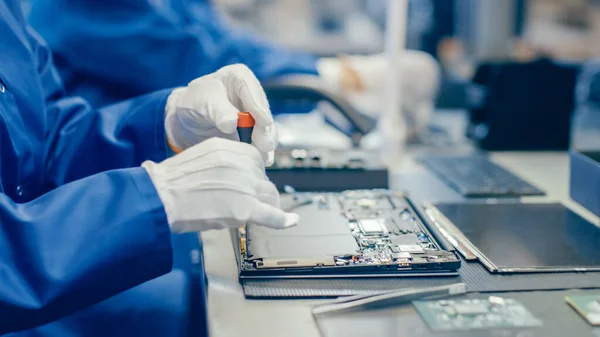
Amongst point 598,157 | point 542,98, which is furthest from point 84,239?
point 542,98

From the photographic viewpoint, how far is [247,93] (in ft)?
3.29

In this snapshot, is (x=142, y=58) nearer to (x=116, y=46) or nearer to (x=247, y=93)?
(x=116, y=46)

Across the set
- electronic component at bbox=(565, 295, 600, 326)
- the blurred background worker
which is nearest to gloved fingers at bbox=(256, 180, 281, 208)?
electronic component at bbox=(565, 295, 600, 326)

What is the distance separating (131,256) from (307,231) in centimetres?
26

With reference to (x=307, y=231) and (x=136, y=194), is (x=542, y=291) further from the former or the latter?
(x=136, y=194)

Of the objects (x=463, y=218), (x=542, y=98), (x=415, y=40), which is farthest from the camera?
(x=415, y=40)

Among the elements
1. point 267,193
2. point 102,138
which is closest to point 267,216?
point 267,193

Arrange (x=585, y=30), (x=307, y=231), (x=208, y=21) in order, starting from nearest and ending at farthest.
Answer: (x=307, y=231)
(x=208, y=21)
(x=585, y=30)

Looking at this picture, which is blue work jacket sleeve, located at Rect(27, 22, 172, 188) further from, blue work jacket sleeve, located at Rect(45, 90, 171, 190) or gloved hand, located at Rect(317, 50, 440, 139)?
gloved hand, located at Rect(317, 50, 440, 139)

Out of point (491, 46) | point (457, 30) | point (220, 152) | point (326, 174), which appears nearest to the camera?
point (220, 152)

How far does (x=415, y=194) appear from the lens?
125cm

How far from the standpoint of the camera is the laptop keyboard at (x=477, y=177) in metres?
1.23

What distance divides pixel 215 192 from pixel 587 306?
473 millimetres

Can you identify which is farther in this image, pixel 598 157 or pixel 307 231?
pixel 598 157
